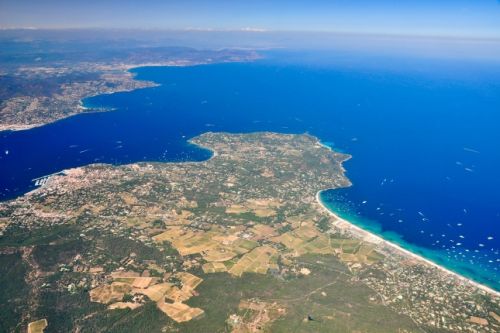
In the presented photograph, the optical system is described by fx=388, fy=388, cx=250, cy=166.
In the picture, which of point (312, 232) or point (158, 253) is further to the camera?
point (312, 232)

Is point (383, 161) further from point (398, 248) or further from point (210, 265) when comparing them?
point (210, 265)

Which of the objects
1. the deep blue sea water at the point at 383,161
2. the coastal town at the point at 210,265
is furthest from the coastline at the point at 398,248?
the deep blue sea water at the point at 383,161

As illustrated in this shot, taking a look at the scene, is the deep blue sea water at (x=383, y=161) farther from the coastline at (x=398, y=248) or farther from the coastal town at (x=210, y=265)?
the coastal town at (x=210, y=265)

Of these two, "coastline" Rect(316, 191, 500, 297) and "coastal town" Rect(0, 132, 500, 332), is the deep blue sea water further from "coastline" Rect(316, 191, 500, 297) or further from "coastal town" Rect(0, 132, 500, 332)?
"coastal town" Rect(0, 132, 500, 332)

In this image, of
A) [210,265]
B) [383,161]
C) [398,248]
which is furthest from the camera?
[383,161]

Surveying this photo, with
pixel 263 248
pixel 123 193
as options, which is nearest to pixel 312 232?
pixel 263 248

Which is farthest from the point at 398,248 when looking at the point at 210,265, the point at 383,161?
the point at 383,161

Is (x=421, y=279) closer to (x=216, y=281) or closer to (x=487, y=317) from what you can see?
(x=487, y=317)

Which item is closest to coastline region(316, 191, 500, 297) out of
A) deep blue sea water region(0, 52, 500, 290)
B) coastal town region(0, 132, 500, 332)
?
coastal town region(0, 132, 500, 332)
